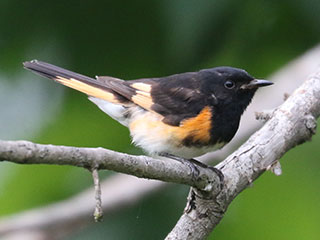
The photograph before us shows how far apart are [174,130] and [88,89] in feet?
1.86

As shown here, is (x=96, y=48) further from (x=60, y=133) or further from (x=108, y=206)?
(x=108, y=206)

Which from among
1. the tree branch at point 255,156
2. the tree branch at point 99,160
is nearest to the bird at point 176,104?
the tree branch at point 255,156

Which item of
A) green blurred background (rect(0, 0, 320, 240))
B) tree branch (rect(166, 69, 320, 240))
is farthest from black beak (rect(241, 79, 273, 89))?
green blurred background (rect(0, 0, 320, 240))

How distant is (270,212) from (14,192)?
66.9 inches

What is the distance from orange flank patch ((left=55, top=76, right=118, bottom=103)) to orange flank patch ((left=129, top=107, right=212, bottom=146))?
0.80 ft

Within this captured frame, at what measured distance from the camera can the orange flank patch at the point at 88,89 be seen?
3567 millimetres

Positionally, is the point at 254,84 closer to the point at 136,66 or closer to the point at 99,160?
the point at 136,66

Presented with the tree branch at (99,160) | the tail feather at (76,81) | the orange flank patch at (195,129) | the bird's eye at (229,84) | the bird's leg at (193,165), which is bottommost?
the tree branch at (99,160)

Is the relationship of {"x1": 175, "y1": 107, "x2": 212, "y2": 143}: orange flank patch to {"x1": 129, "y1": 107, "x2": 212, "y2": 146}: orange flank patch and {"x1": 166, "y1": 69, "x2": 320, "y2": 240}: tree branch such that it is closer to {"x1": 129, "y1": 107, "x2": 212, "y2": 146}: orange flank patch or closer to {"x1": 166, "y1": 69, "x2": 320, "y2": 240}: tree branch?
{"x1": 129, "y1": 107, "x2": 212, "y2": 146}: orange flank patch

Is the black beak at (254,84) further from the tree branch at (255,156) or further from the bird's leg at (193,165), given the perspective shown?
the bird's leg at (193,165)

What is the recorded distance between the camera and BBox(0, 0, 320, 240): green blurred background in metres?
3.75

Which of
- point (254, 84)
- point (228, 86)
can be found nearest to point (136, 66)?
point (228, 86)

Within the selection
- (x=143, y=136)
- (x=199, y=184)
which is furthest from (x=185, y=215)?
(x=143, y=136)

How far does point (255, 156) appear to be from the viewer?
11.5 ft
